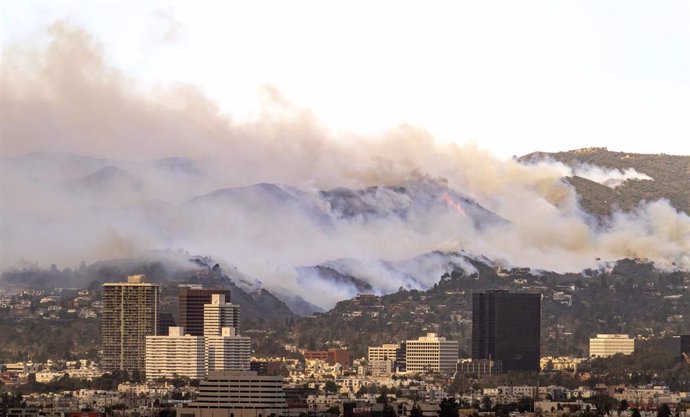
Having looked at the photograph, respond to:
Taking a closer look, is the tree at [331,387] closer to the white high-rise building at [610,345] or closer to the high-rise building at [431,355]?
the high-rise building at [431,355]

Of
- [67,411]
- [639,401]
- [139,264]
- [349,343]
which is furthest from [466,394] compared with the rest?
[139,264]

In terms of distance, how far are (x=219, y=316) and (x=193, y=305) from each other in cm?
564

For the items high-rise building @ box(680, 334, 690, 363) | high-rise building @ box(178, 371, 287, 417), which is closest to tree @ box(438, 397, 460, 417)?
high-rise building @ box(178, 371, 287, 417)

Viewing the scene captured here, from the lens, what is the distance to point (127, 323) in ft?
557

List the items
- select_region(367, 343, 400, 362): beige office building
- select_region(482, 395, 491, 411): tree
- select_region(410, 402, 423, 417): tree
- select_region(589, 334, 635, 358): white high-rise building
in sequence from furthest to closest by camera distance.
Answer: select_region(367, 343, 400, 362): beige office building, select_region(589, 334, 635, 358): white high-rise building, select_region(482, 395, 491, 411): tree, select_region(410, 402, 423, 417): tree

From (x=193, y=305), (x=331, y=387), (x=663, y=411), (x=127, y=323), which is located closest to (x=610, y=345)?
(x=193, y=305)

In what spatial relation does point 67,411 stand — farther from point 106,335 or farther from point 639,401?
point 106,335

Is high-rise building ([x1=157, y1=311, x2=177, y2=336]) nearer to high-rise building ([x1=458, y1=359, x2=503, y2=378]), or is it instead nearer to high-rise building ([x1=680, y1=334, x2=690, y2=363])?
high-rise building ([x1=458, y1=359, x2=503, y2=378])

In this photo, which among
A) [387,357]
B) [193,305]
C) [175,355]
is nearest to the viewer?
[175,355]

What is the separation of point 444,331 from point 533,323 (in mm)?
23010

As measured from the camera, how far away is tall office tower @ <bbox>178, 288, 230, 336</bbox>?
17350 cm

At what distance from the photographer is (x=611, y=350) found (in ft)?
575

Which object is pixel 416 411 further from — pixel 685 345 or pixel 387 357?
pixel 387 357

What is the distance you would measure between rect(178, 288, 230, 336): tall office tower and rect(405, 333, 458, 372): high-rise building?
15456 mm
